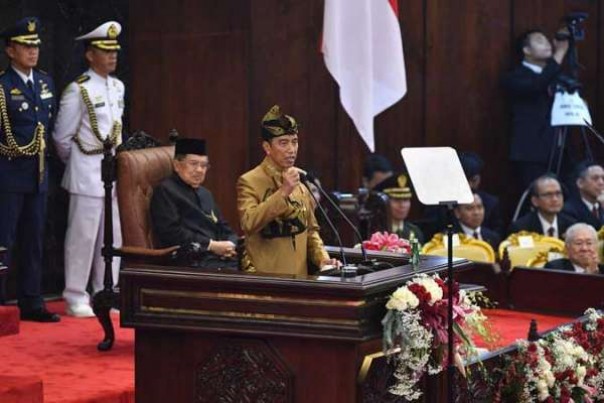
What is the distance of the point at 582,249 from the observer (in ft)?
30.1

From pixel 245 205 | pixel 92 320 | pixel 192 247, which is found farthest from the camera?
pixel 92 320

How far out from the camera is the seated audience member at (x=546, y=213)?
34.0 feet

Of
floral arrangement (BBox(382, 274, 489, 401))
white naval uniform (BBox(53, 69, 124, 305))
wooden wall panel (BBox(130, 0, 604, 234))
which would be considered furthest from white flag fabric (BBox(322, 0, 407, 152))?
floral arrangement (BBox(382, 274, 489, 401))

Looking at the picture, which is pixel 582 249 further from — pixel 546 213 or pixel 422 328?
pixel 422 328

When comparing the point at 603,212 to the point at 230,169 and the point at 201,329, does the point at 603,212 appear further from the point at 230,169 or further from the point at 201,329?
the point at 201,329

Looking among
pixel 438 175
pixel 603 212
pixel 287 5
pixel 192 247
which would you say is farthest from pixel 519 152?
pixel 438 175

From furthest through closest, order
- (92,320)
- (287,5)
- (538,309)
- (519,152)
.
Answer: (519,152) < (287,5) < (538,309) < (92,320)

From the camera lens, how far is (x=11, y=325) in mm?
7672

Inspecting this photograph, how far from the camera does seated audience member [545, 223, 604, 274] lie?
9156 mm

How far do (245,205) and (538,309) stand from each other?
3434mm

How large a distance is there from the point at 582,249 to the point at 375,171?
1.89 meters

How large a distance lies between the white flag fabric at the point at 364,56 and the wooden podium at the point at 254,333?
154 inches

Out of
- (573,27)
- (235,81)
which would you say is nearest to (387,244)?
(235,81)

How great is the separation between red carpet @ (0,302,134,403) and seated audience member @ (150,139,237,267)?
2.17 ft
